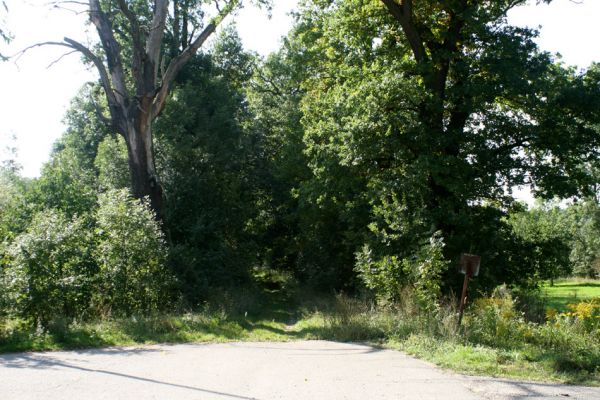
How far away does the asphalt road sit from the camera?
7.07 m

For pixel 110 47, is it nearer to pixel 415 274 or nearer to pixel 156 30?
pixel 156 30

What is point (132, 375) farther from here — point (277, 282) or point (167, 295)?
point (277, 282)

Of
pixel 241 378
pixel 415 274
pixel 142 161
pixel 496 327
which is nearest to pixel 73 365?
pixel 241 378

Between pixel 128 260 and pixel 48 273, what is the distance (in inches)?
96.1

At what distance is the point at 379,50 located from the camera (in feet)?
66.4

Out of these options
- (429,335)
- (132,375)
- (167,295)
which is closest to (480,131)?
(429,335)

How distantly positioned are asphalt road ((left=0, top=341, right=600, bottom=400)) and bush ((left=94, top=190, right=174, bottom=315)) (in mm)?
4439

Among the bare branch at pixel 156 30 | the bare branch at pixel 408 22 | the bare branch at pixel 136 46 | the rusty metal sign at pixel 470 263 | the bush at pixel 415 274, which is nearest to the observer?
the rusty metal sign at pixel 470 263

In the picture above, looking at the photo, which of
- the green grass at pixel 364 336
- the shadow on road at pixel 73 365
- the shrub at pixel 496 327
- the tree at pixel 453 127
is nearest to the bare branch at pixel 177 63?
the tree at pixel 453 127

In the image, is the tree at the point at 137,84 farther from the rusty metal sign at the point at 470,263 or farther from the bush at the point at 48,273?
the rusty metal sign at the point at 470,263

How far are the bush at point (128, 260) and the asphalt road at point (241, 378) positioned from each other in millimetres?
4439

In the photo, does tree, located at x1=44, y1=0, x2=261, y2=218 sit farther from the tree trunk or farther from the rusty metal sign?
the rusty metal sign

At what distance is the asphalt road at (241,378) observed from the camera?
707 cm

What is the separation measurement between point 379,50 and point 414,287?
10.2m
